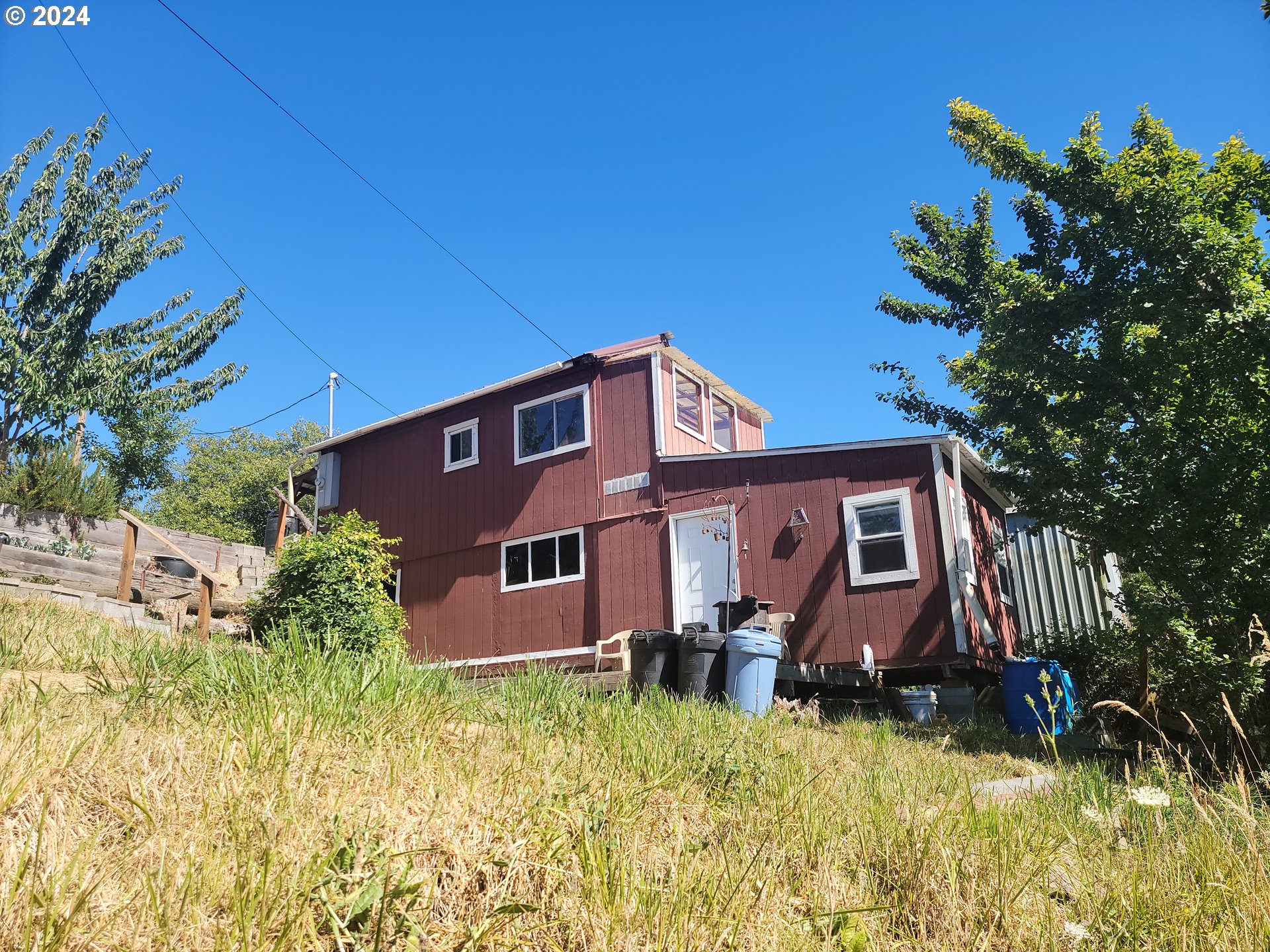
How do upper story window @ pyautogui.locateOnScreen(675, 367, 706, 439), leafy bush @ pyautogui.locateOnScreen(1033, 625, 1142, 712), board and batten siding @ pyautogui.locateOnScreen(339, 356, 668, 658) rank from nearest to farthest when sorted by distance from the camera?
leafy bush @ pyautogui.locateOnScreen(1033, 625, 1142, 712)
board and batten siding @ pyautogui.locateOnScreen(339, 356, 668, 658)
upper story window @ pyautogui.locateOnScreen(675, 367, 706, 439)

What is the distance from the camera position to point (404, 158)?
14.5 m

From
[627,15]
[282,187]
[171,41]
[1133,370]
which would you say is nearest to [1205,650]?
[1133,370]

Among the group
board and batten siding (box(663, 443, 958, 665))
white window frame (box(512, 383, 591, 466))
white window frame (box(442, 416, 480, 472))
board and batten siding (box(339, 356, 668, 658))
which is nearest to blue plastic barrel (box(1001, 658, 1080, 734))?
board and batten siding (box(663, 443, 958, 665))

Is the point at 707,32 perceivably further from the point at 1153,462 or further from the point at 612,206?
the point at 1153,462

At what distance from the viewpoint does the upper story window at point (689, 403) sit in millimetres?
15359

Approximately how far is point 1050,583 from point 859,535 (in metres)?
8.13

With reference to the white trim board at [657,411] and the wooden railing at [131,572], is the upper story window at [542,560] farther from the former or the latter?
the wooden railing at [131,572]

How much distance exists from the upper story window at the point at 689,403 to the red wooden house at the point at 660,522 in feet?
0.12

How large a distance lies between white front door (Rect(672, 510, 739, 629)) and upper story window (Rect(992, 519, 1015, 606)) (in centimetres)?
503

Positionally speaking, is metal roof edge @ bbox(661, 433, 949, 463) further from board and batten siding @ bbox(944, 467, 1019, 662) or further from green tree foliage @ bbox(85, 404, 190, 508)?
green tree foliage @ bbox(85, 404, 190, 508)

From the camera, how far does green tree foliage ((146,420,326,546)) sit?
39.4 metres

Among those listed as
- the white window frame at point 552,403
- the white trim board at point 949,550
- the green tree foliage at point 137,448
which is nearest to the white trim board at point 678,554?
the white window frame at point 552,403

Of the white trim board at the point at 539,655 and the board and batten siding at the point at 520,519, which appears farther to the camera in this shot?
the board and batten siding at the point at 520,519

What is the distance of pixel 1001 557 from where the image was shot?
15.4m
